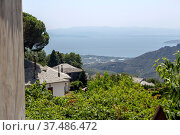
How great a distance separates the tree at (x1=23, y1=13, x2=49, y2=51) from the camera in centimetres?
2352

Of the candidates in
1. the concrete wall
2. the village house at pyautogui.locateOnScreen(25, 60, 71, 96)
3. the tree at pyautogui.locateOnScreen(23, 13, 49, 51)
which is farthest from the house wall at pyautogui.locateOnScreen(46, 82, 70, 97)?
the concrete wall

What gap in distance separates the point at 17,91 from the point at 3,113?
84 millimetres

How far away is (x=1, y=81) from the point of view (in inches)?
20.6

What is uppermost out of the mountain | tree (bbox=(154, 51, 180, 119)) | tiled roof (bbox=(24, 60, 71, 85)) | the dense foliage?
tree (bbox=(154, 51, 180, 119))

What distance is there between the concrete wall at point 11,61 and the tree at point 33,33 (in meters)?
23.3

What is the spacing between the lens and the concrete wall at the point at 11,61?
1.73 ft

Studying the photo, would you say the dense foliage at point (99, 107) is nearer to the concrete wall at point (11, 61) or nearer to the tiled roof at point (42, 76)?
the concrete wall at point (11, 61)

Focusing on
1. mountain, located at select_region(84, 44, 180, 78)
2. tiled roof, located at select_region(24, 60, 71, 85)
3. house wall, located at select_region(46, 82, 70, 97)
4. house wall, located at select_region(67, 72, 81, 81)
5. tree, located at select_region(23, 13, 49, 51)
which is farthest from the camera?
mountain, located at select_region(84, 44, 180, 78)

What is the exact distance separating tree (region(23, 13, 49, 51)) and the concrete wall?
23269 mm

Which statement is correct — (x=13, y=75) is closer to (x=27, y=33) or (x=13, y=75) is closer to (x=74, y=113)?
(x=74, y=113)

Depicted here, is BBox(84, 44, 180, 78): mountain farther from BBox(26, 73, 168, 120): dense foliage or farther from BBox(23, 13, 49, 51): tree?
BBox(26, 73, 168, 120): dense foliage

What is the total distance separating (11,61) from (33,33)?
24905 mm

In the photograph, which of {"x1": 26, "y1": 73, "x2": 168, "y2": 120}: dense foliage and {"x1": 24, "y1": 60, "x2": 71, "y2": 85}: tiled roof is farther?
{"x1": 24, "y1": 60, "x2": 71, "y2": 85}: tiled roof

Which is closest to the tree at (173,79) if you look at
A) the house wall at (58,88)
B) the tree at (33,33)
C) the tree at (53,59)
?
the house wall at (58,88)
